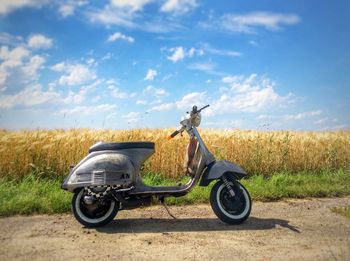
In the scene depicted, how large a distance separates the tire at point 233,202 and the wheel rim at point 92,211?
158cm

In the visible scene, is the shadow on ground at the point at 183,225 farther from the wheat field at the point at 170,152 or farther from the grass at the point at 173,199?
the wheat field at the point at 170,152

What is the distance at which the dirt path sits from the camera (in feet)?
15.6

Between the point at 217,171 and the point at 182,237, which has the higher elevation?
the point at 217,171

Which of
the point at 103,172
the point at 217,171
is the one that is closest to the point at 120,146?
the point at 103,172

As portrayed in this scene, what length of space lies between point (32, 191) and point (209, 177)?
13.0ft

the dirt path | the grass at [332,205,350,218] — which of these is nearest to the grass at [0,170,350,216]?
the grass at [332,205,350,218]

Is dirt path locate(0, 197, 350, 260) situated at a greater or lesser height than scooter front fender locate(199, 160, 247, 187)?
lesser

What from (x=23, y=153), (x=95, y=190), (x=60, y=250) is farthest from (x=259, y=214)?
(x=23, y=153)

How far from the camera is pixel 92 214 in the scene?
607 cm

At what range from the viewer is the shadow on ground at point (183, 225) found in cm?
586

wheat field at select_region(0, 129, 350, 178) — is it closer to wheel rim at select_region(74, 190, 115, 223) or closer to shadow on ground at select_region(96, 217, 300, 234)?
shadow on ground at select_region(96, 217, 300, 234)

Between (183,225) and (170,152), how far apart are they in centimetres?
472

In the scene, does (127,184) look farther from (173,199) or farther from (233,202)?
(173,199)

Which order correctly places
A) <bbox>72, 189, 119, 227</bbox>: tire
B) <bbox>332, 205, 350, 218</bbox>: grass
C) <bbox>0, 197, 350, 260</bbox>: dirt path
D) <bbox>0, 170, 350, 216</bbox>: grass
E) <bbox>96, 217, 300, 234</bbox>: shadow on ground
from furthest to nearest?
<bbox>0, 170, 350, 216</bbox>: grass
<bbox>332, 205, 350, 218</bbox>: grass
<bbox>72, 189, 119, 227</bbox>: tire
<bbox>96, 217, 300, 234</bbox>: shadow on ground
<bbox>0, 197, 350, 260</bbox>: dirt path
